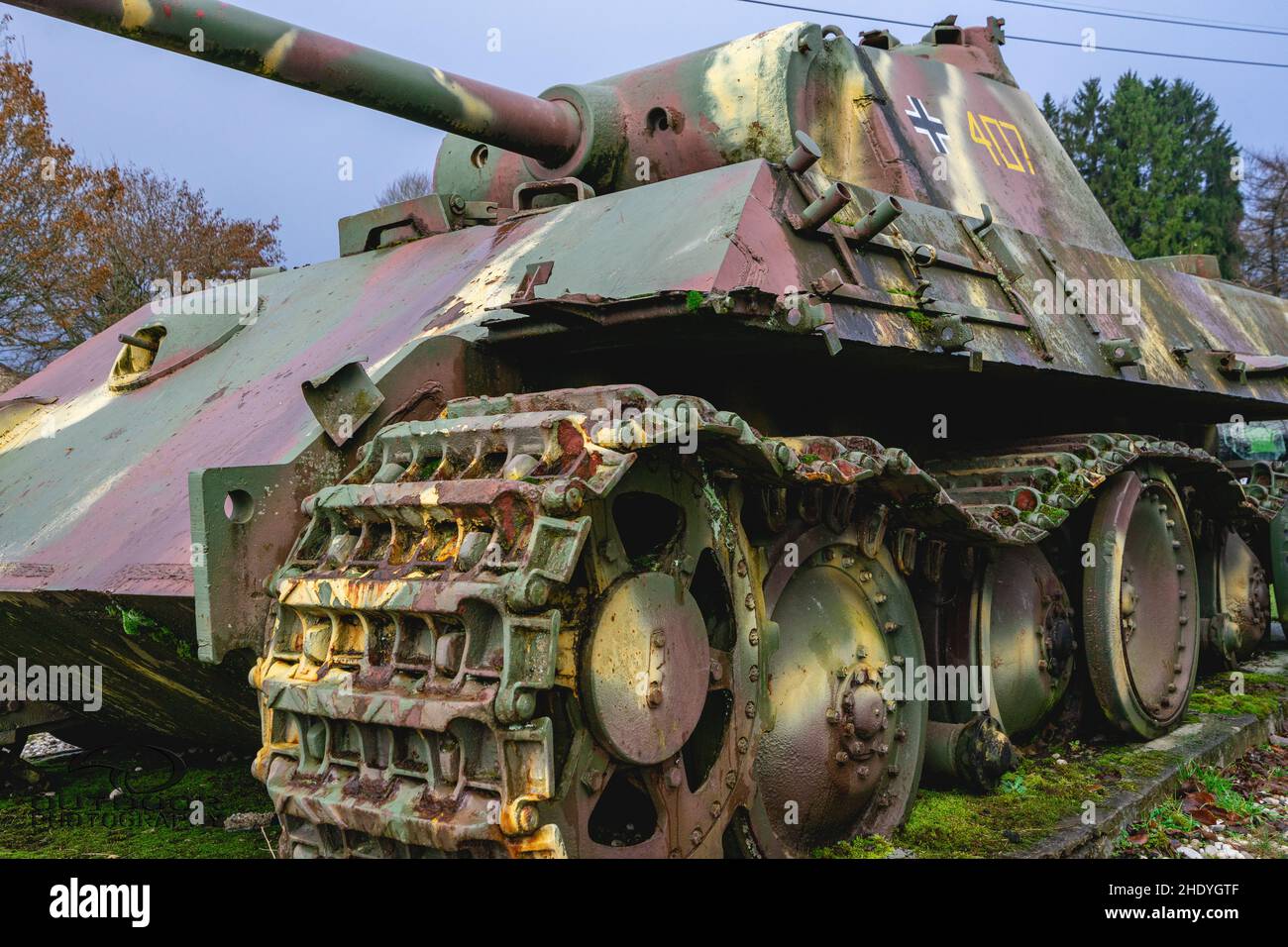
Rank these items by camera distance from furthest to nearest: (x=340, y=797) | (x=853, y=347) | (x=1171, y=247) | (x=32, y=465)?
1. (x=1171, y=247)
2. (x=32, y=465)
3. (x=853, y=347)
4. (x=340, y=797)

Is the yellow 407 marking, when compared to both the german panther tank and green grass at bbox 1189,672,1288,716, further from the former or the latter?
green grass at bbox 1189,672,1288,716

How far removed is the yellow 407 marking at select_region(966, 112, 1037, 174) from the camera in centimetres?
718

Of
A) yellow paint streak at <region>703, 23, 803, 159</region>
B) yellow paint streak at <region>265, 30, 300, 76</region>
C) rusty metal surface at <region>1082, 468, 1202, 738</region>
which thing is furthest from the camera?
rusty metal surface at <region>1082, 468, 1202, 738</region>

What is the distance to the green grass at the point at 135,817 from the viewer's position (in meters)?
5.20

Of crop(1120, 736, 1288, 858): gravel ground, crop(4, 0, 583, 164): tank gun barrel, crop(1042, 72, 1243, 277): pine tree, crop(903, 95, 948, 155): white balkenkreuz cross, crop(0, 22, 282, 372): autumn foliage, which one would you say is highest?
crop(1042, 72, 1243, 277): pine tree

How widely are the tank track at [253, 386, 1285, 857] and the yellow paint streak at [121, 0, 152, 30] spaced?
169 cm

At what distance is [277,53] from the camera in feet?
16.0

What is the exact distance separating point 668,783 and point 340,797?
0.89 metres

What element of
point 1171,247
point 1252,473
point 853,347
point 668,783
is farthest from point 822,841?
point 1171,247

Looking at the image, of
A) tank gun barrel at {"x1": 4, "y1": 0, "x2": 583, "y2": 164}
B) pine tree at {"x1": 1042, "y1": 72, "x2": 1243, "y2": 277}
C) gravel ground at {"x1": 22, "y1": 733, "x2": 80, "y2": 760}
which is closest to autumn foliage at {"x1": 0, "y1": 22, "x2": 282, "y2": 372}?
gravel ground at {"x1": 22, "y1": 733, "x2": 80, "y2": 760}

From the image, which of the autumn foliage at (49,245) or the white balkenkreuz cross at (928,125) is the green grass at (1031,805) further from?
the autumn foliage at (49,245)

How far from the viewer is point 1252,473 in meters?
8.42

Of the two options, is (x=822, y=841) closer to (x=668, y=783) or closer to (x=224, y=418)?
(x=668, y=783)
